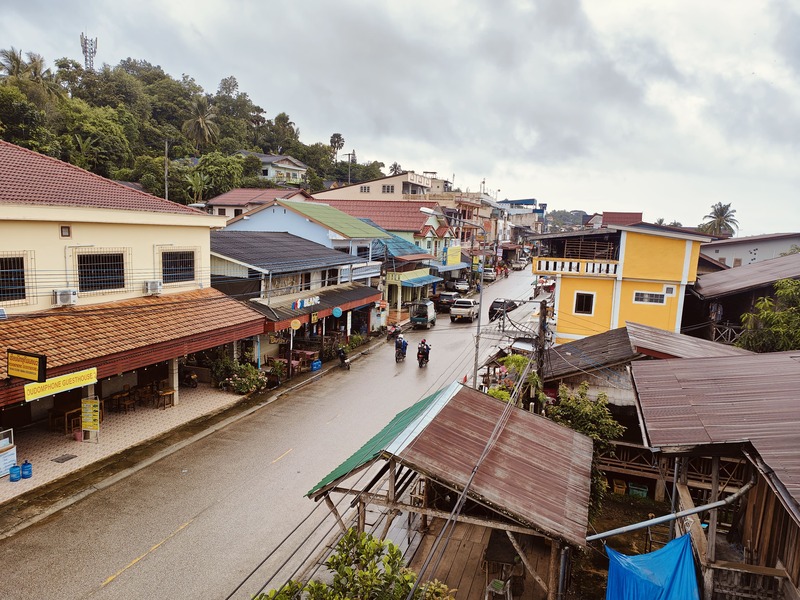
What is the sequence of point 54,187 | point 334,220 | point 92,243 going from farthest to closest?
point 334,220, point 92,243, point 54,187

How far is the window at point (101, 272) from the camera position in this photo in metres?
17.8

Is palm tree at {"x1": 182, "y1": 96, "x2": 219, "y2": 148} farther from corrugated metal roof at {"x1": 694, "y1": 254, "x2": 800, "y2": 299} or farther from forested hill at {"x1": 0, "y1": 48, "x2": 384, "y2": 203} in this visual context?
corrugated metal roof at {"x1": 694, "y1": 254, "x2": 800, "y2": 299}

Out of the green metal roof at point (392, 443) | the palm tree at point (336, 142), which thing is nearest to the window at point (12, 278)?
the green metal roof at point (392, 443)

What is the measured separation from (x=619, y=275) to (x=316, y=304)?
1645cm

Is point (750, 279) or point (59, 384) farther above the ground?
point (750, 279)

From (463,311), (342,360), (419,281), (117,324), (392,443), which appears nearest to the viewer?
(392,443)


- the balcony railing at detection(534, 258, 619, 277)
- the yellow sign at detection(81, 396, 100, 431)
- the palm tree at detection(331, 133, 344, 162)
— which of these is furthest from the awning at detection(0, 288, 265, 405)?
the palm tree at detection(331, 133, 344, 162)

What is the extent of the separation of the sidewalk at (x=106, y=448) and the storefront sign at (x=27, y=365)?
3357 millimetres

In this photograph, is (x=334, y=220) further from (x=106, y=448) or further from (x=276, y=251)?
(x=106, y=448)

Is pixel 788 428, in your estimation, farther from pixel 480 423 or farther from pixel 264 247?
pixel 264 247

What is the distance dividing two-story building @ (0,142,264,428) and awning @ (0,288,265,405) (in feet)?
0.11

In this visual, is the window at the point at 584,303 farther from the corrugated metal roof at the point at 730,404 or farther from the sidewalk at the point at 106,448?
the sidewalk at the point at 106,448

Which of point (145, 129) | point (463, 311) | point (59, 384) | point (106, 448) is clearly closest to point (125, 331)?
point (59, 384)

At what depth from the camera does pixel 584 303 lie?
98.7ft
